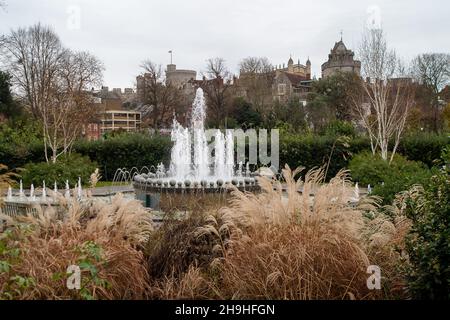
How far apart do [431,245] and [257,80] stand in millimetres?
42699

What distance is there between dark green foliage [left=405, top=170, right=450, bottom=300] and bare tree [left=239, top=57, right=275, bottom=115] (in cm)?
3227

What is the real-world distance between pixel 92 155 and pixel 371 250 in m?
17.3

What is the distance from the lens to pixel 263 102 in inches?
1607

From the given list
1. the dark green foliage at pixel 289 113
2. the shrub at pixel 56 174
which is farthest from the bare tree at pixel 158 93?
the shrub at pixel 56 174

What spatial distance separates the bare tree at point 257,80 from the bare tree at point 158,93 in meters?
7.28

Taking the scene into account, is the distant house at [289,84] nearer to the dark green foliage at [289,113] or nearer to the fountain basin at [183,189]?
the dark green foliage at [289,113]

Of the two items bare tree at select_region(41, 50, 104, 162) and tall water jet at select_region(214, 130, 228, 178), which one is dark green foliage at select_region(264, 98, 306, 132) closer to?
tall water jet at select_region(214, 130, 228, 178)

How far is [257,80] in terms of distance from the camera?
45.6 meters

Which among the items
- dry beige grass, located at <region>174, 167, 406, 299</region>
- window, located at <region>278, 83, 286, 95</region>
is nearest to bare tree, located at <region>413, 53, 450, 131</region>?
window, located at <region>278, 83, 286, 95</region>

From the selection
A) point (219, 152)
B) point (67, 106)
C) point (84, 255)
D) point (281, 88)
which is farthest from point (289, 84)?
point (84, 255)

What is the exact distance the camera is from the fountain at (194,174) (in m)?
10.3

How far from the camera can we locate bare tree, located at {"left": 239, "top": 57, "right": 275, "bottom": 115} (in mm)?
41466

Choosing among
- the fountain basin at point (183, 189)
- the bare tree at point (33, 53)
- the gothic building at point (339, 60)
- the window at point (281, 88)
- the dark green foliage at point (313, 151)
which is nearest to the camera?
the fountain basin at point (183, 189)
